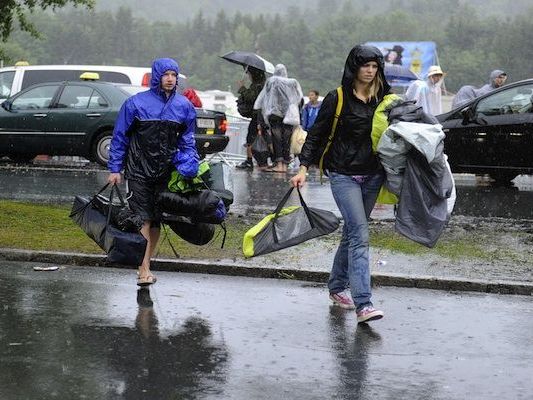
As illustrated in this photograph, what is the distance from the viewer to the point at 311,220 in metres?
7.77

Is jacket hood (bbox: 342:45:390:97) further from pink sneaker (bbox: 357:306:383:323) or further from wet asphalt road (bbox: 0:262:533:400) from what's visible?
wet asphalt road (bbox: 0:262:533:400)

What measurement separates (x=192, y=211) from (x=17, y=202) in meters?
5.30

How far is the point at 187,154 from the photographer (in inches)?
319

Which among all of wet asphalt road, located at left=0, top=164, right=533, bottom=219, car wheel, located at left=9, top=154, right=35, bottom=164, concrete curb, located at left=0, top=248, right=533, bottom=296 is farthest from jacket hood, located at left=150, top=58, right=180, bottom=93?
car wheel, located at left=9, top=154, right=35, bottom=164

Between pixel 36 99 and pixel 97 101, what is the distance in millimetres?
1224

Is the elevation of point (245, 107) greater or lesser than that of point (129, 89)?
lesser

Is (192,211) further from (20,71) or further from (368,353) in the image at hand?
(20,71)

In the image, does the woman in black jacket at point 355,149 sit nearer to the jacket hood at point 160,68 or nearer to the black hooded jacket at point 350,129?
the black hooded jacket at point 350,129

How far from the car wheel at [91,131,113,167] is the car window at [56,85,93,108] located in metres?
0.68

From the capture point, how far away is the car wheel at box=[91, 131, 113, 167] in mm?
19125

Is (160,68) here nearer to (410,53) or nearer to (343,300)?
(343,300)

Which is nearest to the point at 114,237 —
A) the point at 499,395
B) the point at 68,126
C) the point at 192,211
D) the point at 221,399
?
the point at 192,211

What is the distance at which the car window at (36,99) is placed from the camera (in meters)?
19.8

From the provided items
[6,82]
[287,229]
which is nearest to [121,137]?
[287,229]
